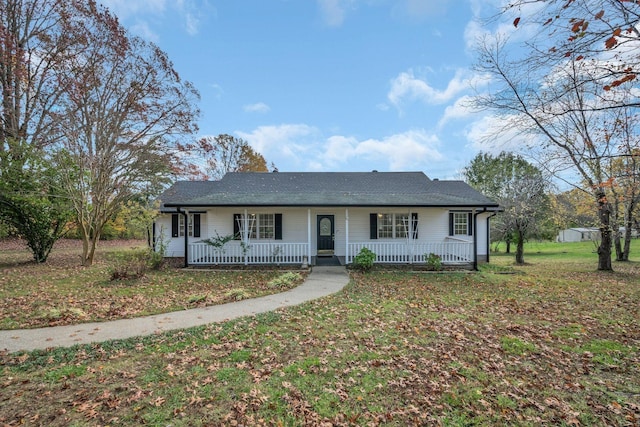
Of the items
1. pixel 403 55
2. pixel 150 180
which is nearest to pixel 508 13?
pixel 403 55

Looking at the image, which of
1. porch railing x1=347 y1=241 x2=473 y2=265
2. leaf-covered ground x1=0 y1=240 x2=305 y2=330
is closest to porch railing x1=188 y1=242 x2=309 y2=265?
leaf-covered ground x1=0 y1=240 x2=305 y2=330

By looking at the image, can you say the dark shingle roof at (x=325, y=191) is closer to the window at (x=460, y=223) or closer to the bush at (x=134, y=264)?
the window at (x=460, y=223)

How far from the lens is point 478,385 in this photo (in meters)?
3.69

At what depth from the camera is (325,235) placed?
15242mm

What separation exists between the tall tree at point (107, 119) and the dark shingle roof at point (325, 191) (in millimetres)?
2539

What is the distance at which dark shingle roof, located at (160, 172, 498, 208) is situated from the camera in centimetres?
1308

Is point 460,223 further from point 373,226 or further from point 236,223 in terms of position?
point 236,223

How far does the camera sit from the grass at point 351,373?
3.12 meters

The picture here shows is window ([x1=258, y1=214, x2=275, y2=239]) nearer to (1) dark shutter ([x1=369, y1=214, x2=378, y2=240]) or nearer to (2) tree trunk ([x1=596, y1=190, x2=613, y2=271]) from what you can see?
(1) dark shutter ([x1=369, y1=214, x2=378, y2=240])

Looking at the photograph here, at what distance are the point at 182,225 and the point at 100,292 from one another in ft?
27.4

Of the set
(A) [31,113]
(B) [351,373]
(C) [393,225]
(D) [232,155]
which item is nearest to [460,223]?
(C) [393,225]

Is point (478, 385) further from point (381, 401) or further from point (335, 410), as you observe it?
point (335, 410)

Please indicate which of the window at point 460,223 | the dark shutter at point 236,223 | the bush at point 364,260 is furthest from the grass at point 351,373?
the window at point 460,223

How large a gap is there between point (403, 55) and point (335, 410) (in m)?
13.9
